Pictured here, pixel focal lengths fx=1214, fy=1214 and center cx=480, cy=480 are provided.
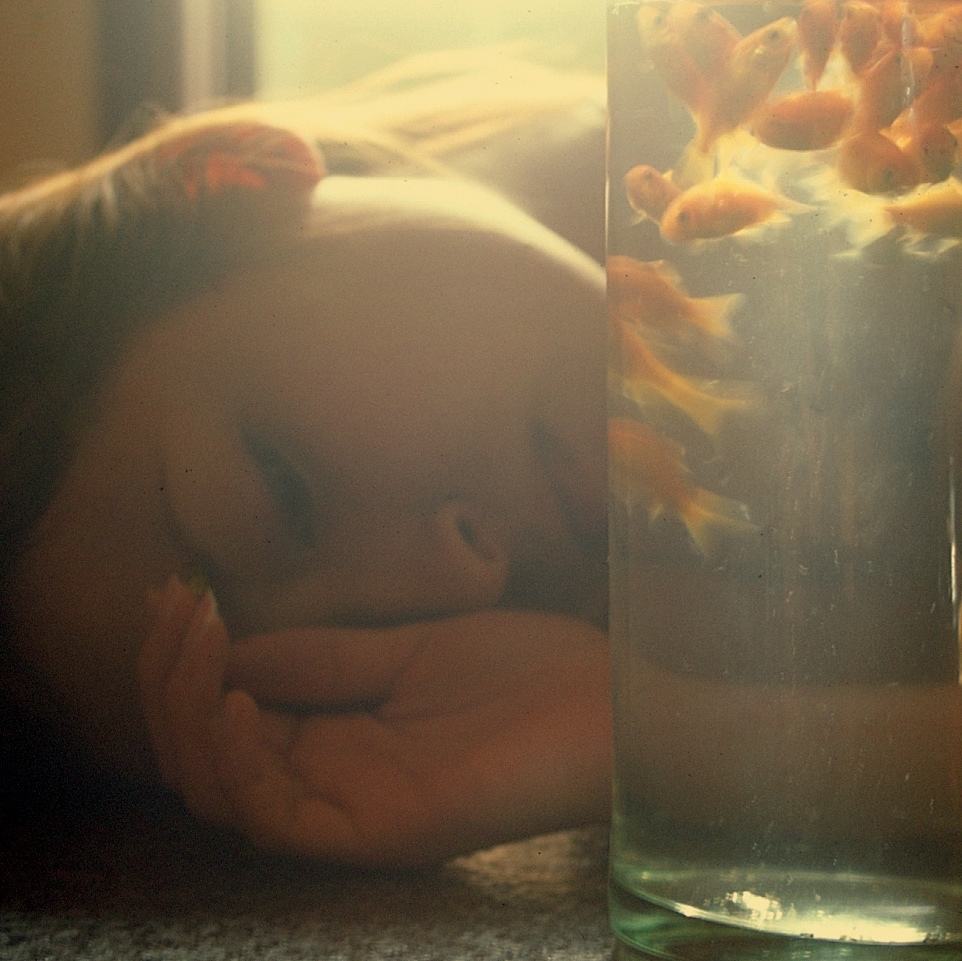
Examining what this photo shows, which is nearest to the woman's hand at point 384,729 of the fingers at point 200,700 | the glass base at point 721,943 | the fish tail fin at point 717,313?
the fingers at point 200,700

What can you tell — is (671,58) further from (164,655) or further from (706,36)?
(164,655)

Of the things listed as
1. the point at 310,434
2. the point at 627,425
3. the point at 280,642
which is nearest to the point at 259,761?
the point at 280,642

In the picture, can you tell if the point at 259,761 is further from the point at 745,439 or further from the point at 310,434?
the point at 745,439

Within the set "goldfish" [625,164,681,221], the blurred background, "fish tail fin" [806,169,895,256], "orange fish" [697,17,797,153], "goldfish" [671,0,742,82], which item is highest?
the blurred background

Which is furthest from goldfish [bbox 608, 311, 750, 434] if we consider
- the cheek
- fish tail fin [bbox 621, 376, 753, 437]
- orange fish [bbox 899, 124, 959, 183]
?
the cheek

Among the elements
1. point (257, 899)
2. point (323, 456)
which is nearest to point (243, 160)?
point (323, 456)

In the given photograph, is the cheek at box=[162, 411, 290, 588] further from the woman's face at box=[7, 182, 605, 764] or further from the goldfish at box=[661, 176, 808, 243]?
the goldfish at box=[661, 176, 808, 243]
